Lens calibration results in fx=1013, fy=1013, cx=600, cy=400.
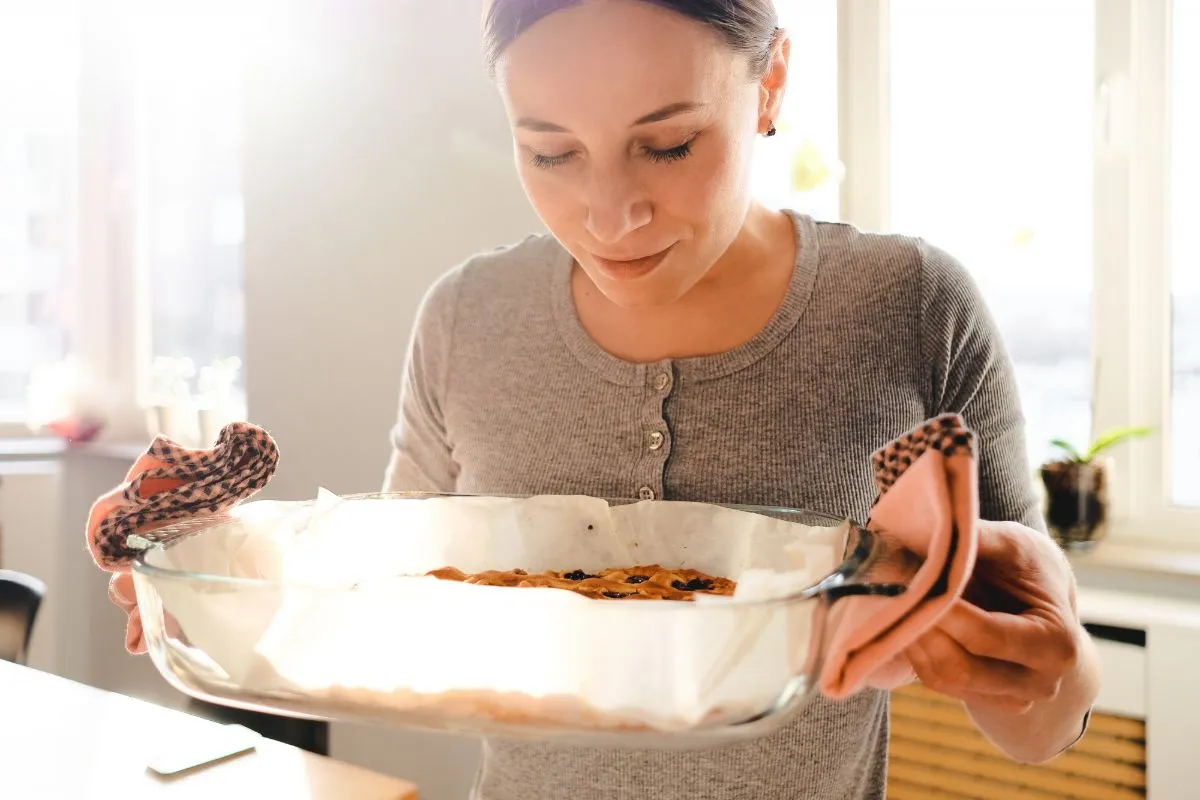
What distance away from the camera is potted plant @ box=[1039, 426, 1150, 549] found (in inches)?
73.6

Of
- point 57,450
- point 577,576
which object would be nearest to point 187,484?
point 577,576

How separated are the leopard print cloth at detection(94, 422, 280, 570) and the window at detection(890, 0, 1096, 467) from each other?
5.48 feet

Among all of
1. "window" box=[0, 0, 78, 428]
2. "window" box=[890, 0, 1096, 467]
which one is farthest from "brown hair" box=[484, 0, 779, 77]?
"window" box=[0, 0, 78, 428]

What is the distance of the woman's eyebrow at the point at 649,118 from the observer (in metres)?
0.71

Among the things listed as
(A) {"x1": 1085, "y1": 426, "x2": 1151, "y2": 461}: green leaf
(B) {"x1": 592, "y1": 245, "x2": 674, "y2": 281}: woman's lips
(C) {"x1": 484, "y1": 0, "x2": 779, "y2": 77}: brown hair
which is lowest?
(A) {"x1": 1085, "y1": 426, "x2": 1151, "y2": 461}: green leaf

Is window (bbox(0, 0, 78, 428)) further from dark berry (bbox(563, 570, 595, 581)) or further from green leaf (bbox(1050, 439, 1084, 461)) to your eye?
dark berry (bbox(563, 570, 595, 581))

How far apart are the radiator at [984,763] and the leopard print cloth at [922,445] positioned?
1316 millimetres

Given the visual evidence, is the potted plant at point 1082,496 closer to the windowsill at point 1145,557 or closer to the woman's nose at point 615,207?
the windowsill at point 1145,557

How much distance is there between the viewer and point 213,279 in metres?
3.06

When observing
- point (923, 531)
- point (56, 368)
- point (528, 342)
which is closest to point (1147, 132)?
point (528, 342)

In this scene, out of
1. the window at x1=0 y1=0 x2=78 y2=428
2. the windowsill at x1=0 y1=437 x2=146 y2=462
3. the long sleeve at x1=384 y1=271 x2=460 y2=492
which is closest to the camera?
the long sleeve at x1=384 y1=271 x2=460 y2=492

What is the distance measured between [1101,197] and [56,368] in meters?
2.90

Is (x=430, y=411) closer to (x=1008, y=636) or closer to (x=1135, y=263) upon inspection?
(x=1008, y=636)

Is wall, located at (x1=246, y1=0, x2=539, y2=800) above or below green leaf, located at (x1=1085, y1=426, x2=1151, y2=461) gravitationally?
above
